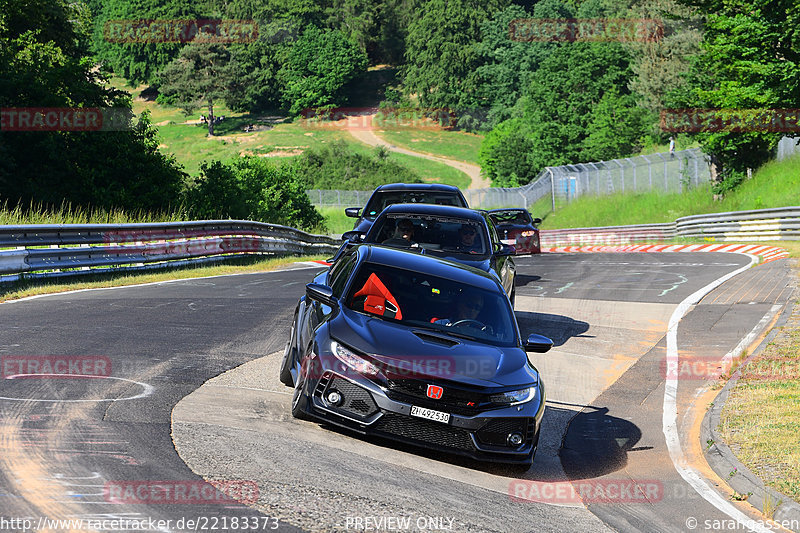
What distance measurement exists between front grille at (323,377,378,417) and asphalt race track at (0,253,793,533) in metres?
0.30

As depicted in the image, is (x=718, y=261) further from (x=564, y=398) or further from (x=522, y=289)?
(x=564, y=398)

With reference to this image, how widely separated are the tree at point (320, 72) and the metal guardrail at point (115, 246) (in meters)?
121

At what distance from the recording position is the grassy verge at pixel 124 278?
15.6 metres

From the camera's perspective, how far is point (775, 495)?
22.7 ft

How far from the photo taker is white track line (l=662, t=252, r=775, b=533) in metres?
6.69

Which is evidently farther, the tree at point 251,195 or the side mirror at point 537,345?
the tree at point 251,195

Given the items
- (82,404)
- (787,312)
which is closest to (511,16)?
(787,312)

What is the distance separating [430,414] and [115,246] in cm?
1365

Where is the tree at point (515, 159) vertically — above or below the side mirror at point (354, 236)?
below

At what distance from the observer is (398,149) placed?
128 meters

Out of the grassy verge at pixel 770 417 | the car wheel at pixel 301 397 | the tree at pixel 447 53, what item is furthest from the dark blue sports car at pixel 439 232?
the tree at pixel 447 53

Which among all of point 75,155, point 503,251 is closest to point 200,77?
point 75,155

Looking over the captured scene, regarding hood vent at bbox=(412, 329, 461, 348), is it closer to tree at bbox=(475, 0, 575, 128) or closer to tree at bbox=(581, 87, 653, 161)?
tree at bbox=(581, 87, 653, 161)

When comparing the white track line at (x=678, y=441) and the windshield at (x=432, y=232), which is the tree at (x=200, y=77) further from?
the windshield at (x=432, y=232)
